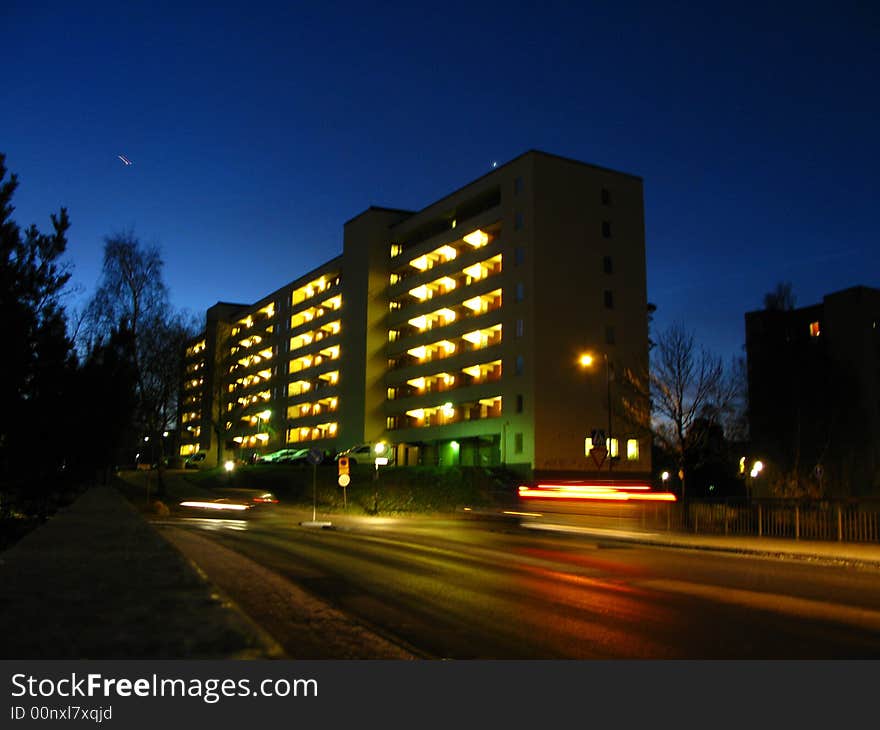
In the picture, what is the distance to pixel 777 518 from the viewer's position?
2280 centimetres

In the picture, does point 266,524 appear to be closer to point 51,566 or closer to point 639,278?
point 51,566

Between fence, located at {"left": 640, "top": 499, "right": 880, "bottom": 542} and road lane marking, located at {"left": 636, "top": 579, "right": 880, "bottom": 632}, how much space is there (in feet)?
34.0

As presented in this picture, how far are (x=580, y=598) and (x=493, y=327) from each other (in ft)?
156

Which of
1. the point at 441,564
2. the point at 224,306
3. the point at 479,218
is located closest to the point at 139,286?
the point at 479,218

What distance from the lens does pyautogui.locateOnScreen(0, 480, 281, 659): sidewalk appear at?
670 cm

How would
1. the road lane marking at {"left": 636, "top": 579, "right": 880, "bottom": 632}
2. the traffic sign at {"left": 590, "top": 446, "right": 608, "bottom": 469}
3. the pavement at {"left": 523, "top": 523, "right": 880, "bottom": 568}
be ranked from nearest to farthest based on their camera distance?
1. the road lane marking at {"left": 636, "top": 579, "right": 880, "bottom": 632}
2. the pavement at {"left": 523, "top": 523, "right": 880, "bottom": 568}
3. the traffic sign at {"left": 590, "top": 446, "right": 608, "bottom": 469}

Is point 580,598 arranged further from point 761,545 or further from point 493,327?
point 493,327

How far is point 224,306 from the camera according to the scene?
114 m

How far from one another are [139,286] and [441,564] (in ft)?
119

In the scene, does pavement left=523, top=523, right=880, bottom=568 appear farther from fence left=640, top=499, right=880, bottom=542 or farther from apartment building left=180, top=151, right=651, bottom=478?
apartment building left=180, top=151, right=651, bottom=478

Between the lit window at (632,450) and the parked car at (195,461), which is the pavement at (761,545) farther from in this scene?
the parked car at (195,461)

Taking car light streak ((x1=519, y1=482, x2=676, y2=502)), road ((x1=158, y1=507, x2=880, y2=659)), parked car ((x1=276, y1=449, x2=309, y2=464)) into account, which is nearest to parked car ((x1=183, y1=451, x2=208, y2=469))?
parked car ((x1=276, y1=449, x2=309, y2=464))

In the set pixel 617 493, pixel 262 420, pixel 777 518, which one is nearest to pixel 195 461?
pixel 262 420

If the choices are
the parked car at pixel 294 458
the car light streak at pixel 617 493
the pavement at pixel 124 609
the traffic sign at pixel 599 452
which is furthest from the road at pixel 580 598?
the parked car at pixel 294 458
